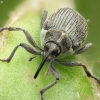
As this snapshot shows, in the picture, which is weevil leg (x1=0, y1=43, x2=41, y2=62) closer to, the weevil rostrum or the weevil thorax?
the weevil rostrum

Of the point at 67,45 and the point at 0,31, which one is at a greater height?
the point at 0,31

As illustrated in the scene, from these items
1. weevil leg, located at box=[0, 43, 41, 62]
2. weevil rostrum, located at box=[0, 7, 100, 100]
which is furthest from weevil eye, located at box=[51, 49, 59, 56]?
weevil leg, located at box=[0, 43, 41, 62]

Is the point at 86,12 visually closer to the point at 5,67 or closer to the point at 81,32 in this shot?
the point at 81,32

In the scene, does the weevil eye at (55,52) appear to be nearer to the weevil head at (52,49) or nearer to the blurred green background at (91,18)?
the weevil head at (52,49)

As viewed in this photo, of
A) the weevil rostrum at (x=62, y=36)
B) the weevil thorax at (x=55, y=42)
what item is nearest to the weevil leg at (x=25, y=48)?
the weevil rostrum at (x=62, y=36)

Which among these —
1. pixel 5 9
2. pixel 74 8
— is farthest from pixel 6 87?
pixel 74 8
